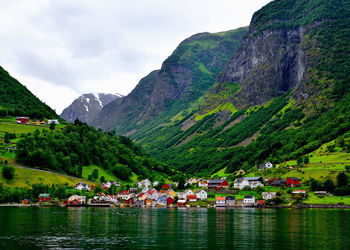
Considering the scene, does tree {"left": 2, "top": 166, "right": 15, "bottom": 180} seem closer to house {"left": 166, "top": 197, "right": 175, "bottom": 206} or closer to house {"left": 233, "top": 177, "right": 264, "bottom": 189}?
house {"left": 166, "top": 197, "right": 175, "bottom": 206}

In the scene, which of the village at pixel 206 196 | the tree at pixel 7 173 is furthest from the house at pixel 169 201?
the tree at pixel 7 173

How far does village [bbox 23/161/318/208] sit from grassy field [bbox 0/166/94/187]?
8.43m

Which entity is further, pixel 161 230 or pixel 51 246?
pixel 161 230

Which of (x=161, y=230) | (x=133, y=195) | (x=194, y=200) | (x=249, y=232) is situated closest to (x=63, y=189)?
(x=133, y=195)

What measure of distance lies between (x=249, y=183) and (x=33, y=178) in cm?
9675

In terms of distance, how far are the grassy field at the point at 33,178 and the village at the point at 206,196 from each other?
8.43 metres

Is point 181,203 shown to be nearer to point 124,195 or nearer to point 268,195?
point 124,195

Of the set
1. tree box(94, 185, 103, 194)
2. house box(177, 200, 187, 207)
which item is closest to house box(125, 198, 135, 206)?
tree box(94, 185, 103, 194)

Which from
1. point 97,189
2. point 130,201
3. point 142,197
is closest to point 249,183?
point 142,197

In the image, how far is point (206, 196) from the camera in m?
167

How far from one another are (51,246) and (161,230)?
23.6 meters

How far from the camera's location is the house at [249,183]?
166m

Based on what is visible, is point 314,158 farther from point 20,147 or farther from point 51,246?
point 51,246

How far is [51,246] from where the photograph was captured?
45.4m
